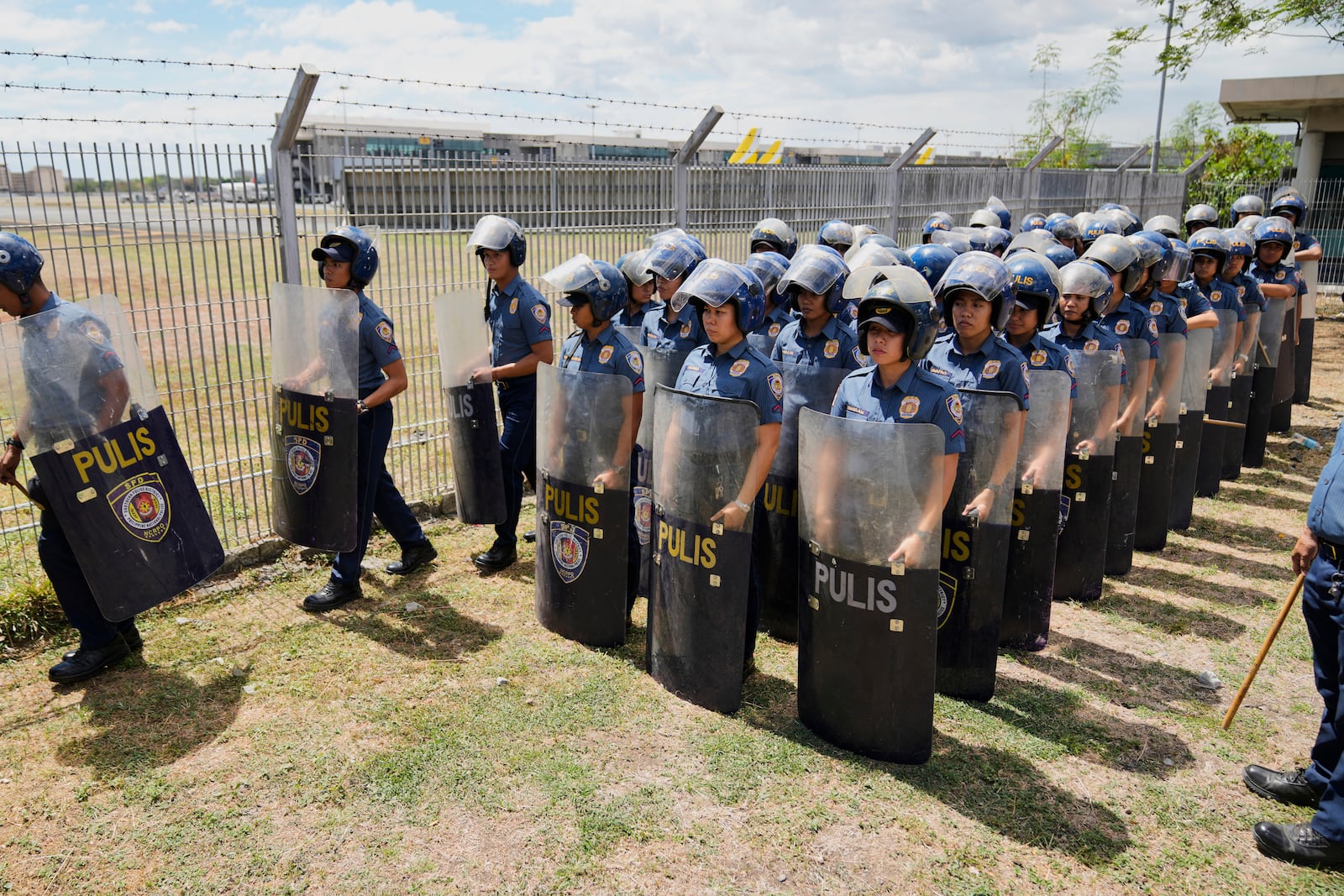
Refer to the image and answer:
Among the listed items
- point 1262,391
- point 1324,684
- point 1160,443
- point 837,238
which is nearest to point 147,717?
point 1324,684

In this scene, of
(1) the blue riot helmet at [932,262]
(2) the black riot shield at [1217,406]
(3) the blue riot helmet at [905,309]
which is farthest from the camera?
(2) the black riot shield at [1217,406]

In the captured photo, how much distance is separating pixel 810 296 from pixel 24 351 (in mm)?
3680

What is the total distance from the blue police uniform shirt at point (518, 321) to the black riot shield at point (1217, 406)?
4.85m

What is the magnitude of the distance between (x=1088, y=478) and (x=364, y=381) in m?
4.36

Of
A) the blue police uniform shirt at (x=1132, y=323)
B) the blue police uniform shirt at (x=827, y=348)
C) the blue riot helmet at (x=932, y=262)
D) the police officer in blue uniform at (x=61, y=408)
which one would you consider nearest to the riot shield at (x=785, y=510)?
the blue police uniform shirt at (x=827, y=348)

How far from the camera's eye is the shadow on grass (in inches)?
161

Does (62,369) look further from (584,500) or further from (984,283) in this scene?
(984,283)

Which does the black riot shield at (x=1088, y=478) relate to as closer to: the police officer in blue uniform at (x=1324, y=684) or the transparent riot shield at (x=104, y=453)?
the police officer in blue uniform at (x=1324, y=684)

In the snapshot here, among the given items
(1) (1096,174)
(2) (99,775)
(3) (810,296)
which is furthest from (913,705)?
(1) (1096,174)

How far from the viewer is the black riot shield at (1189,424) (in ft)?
21.6

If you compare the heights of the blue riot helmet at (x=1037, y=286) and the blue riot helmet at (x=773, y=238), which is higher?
the blue riot helmet at (x=773, y=238)

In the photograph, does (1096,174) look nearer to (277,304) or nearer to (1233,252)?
(1233,252)

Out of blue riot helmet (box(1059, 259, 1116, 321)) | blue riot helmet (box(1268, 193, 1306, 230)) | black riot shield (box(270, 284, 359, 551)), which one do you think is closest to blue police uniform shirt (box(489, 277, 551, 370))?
black riot shield (box(270, 284, 359, 551))

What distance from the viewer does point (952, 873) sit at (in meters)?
3.42
